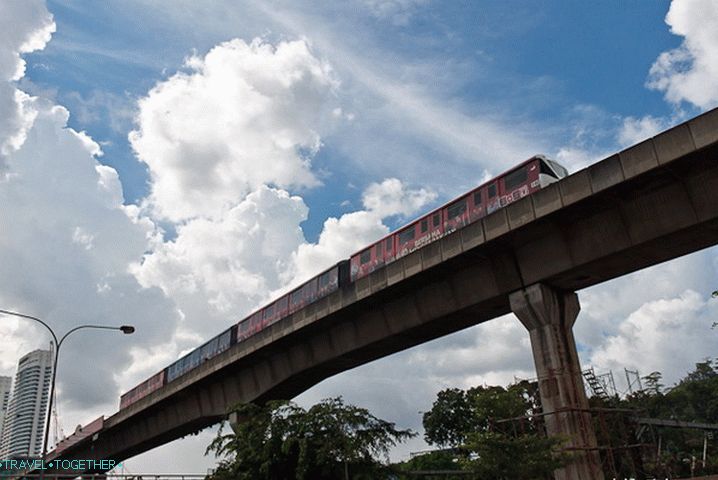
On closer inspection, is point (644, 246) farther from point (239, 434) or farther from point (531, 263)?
point (239, 434)

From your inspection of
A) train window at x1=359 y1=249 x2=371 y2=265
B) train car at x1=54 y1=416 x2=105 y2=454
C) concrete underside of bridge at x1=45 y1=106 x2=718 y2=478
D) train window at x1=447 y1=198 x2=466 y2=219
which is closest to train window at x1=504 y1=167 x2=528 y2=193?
train window at x1=447 y1=198 x2=466 y2=219

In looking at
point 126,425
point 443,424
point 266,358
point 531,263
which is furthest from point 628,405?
point 126,425

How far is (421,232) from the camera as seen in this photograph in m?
28.5

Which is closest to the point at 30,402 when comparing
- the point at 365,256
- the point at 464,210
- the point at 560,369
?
the point at 365,256

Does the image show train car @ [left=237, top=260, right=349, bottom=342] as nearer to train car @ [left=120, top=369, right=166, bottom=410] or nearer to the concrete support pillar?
the concrete support pillar

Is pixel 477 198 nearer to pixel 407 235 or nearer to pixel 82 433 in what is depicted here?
pixel 407 235

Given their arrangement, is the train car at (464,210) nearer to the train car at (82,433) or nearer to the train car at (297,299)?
the train car at (297,299)

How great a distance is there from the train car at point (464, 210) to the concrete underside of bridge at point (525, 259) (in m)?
2.44

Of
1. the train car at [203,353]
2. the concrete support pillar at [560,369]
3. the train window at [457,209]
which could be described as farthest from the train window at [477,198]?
the train car at [203,353]

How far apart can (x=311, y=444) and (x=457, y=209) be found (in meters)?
11.7

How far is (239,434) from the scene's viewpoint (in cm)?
2750

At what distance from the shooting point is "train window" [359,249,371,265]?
31.3 meters

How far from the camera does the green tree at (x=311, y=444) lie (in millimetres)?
23906

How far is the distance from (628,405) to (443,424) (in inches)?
1113
